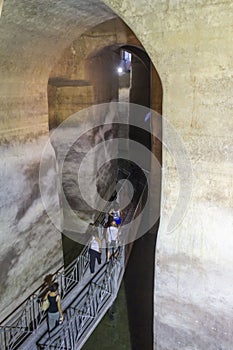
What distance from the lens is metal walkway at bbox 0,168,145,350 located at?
17.2 ft

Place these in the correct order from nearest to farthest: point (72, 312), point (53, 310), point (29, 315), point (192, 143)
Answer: point (192, 143) < point (53, 310) < point (72, 312) < point (29, 315)

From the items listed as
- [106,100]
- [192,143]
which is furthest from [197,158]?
[106,100]

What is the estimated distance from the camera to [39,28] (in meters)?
4.84

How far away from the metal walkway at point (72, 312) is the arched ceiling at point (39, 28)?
3.91 meters

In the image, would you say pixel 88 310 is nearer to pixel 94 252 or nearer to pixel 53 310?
pixel 53 310

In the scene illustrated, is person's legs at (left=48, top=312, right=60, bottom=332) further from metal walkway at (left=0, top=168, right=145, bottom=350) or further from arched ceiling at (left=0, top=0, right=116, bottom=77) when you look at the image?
arched ceiling at (left=0, top=0, right=116, bottom=77)

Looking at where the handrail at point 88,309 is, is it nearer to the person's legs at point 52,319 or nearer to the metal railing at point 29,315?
the person's legs at point 52,319

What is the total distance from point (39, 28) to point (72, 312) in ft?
15.6

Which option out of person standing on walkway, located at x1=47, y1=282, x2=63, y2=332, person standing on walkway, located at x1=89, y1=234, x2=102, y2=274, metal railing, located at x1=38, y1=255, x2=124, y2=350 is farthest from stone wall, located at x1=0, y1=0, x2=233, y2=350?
person standing on walkway, located at x1=89, y1=234, x2=102, y2=274

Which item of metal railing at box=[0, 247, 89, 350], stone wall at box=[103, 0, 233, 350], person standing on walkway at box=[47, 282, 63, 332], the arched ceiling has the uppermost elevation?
the arched ceiling

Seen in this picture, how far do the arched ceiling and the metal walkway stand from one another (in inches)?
154

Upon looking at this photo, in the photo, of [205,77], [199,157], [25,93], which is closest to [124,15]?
[205,77]

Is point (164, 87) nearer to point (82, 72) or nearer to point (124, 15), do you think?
point (124, 15)

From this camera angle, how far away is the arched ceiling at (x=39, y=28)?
13.7ft
